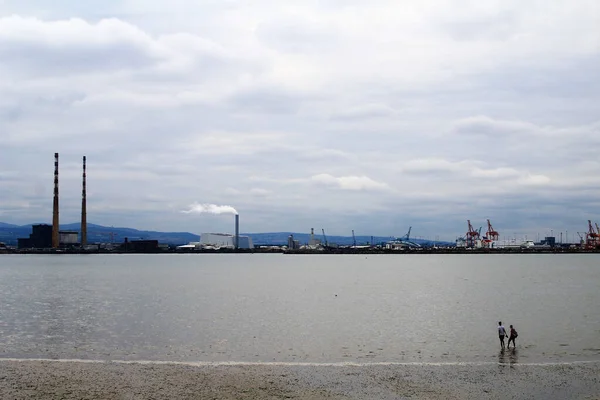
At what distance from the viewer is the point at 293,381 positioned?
25.2 meters

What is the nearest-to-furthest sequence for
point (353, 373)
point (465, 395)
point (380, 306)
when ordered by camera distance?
1. point (465, 395)
2. point (353, 373)
3. point (380, 306)

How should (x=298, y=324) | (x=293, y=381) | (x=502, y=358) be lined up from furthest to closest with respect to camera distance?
(x=298, y=324), (x=502, y=358), (x=293, y=381)

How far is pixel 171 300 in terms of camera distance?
6450 centimetres

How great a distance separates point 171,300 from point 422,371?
137ft

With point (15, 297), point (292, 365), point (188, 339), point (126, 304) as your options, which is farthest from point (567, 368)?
point (15, 297)

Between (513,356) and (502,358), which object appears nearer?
(502,358)

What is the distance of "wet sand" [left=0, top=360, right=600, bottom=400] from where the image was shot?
897 inches

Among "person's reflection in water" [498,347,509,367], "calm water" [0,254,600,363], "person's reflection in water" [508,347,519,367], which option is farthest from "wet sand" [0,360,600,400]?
"calm water" [0,254,600,363]

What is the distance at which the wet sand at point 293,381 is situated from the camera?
74.7 feet

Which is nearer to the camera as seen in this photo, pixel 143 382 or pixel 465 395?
pixel 465 395

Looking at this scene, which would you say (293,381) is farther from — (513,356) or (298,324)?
(298,324)

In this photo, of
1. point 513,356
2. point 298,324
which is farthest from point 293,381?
point 298,324

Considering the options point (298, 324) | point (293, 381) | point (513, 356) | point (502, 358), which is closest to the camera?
point (293, 381)

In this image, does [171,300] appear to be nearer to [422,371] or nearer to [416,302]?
[416,302]
